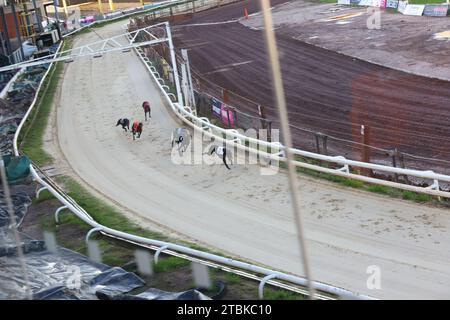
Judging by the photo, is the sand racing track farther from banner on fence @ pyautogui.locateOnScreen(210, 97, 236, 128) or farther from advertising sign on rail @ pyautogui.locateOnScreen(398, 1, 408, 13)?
advertising sign on rail @ pyautogui.locateOnScreen(398, 1, 408, 13)

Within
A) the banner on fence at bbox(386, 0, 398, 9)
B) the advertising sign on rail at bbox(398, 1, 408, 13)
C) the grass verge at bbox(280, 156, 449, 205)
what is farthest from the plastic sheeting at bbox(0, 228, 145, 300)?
the banner on fence at bbox(386, 0, 398, 9)

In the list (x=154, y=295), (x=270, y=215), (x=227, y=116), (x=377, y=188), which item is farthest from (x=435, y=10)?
(x=154, y=295)

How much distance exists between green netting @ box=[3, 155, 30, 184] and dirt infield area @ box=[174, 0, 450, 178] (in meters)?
6.39

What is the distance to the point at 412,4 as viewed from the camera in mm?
35812

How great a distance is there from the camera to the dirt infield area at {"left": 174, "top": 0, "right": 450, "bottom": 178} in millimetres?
16219

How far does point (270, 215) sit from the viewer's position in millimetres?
11875

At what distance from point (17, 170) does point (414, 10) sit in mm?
24524

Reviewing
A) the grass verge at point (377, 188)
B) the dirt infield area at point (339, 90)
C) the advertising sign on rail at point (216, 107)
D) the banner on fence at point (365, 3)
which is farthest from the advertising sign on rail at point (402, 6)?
the grass verge at point (377, 188)

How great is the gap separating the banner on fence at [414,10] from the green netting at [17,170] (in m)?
23.7

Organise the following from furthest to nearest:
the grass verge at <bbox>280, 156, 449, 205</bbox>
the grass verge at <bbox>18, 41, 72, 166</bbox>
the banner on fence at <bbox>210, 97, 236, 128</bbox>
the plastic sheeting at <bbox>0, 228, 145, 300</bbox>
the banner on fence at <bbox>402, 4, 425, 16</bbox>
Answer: the banner on fence at <bbox>402, 4, 425, 16</bbox> → the grass verge at <bbox>18, 41, 72, 166</bbox> → the banner on fence at <bbox>210, 97, 236, 128</bbox> → the grass verge at <bbox>280, 156, 449, 205</bbox> → the plastic sheeting at <bbox>0, 228, 145, 300</bbox>

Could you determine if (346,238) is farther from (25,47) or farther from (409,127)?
(25,47)

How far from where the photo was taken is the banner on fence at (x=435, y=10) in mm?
31969
